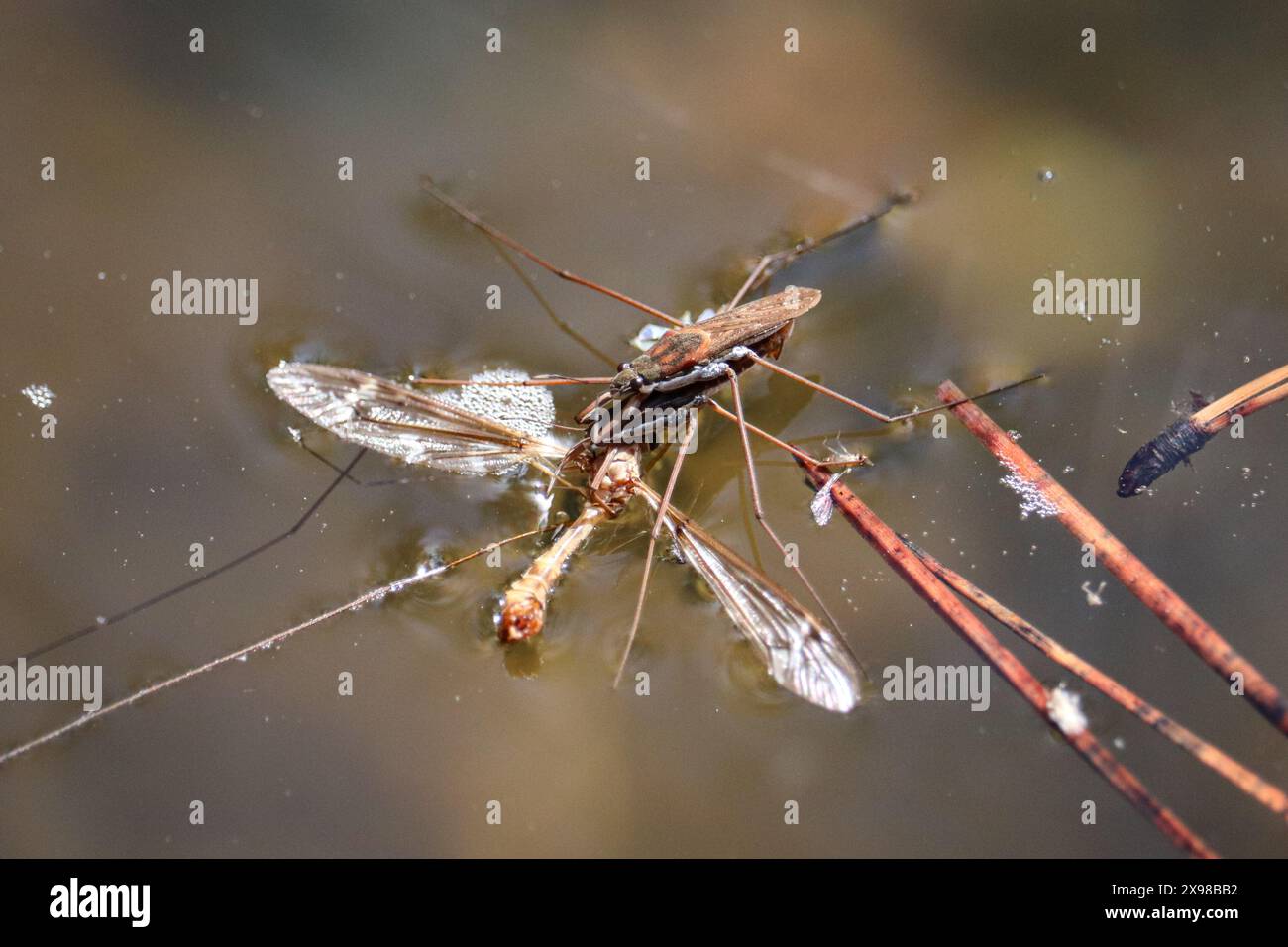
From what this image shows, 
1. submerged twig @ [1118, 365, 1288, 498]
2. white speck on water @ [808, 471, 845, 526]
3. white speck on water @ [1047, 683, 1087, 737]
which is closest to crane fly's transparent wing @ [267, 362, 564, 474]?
white speck on water @ [808, 471, 845, 526]

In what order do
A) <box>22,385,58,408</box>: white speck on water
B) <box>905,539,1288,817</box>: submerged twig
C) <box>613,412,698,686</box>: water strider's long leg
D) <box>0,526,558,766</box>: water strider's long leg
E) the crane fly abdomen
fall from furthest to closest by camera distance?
<box>22,385,58,408</box>: white speck on water
<box>0,526,558,766</box>: water strider's long leg
<box>613,412,698,686</box>: water strider's long leg
the crane fly abdomen
<box>905,539,1288,817</box>: submerged twig

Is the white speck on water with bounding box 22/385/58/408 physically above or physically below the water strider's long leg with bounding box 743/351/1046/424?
above

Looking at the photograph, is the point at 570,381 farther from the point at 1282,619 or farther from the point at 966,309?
the point at 1282,619

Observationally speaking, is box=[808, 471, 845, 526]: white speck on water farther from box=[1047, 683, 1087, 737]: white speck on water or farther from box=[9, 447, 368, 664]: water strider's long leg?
box=[9, 447, 368, 664]: water strider's long leg

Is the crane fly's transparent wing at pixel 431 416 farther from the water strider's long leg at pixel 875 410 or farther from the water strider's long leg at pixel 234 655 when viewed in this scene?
the water strider's long leg at pixel 875 410

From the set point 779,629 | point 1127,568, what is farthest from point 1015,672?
point 779,629

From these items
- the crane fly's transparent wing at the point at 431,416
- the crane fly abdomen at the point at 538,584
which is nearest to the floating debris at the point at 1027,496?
the crane fly abdomen at the point at 538,584
